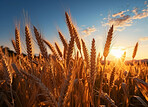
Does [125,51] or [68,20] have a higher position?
[68,20]

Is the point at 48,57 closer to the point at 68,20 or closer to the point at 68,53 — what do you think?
the point at 68,53

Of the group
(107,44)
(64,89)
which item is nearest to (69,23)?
(107,44)

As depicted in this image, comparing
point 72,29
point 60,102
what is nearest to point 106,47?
point 72,29

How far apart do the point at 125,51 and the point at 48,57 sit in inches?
104

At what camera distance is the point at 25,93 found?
1441mm

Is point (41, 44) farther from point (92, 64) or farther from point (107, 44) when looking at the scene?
point (107, 44)

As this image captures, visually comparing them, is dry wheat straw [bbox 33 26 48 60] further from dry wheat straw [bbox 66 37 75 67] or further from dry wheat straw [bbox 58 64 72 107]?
dry wheat straw [bbox 58 64 72 107]

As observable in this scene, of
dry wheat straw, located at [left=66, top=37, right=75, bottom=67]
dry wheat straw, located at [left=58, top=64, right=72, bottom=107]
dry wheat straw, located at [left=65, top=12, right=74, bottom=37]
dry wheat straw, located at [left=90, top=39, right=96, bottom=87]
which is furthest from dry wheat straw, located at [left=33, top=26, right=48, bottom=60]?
dry wheat straw, located at [left=58, top=64, right=72, bottom=107]

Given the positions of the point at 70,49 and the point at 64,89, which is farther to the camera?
the point at 70,49

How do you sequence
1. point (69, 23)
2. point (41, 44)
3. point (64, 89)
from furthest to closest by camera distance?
1. point (69, 23)
2. point (41, 44)
3. point (64, 89)

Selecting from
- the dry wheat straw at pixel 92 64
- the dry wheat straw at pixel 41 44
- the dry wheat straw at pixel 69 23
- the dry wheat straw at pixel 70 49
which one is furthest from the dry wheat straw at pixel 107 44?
the dry wheat straw at pixel 41 44

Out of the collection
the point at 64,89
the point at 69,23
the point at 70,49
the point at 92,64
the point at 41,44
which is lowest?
the point at 64,89

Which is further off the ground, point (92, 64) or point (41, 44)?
point (41, 44)

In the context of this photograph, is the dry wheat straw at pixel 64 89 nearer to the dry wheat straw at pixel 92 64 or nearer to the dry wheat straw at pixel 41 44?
the dry wheat straw at pixel 92 64
